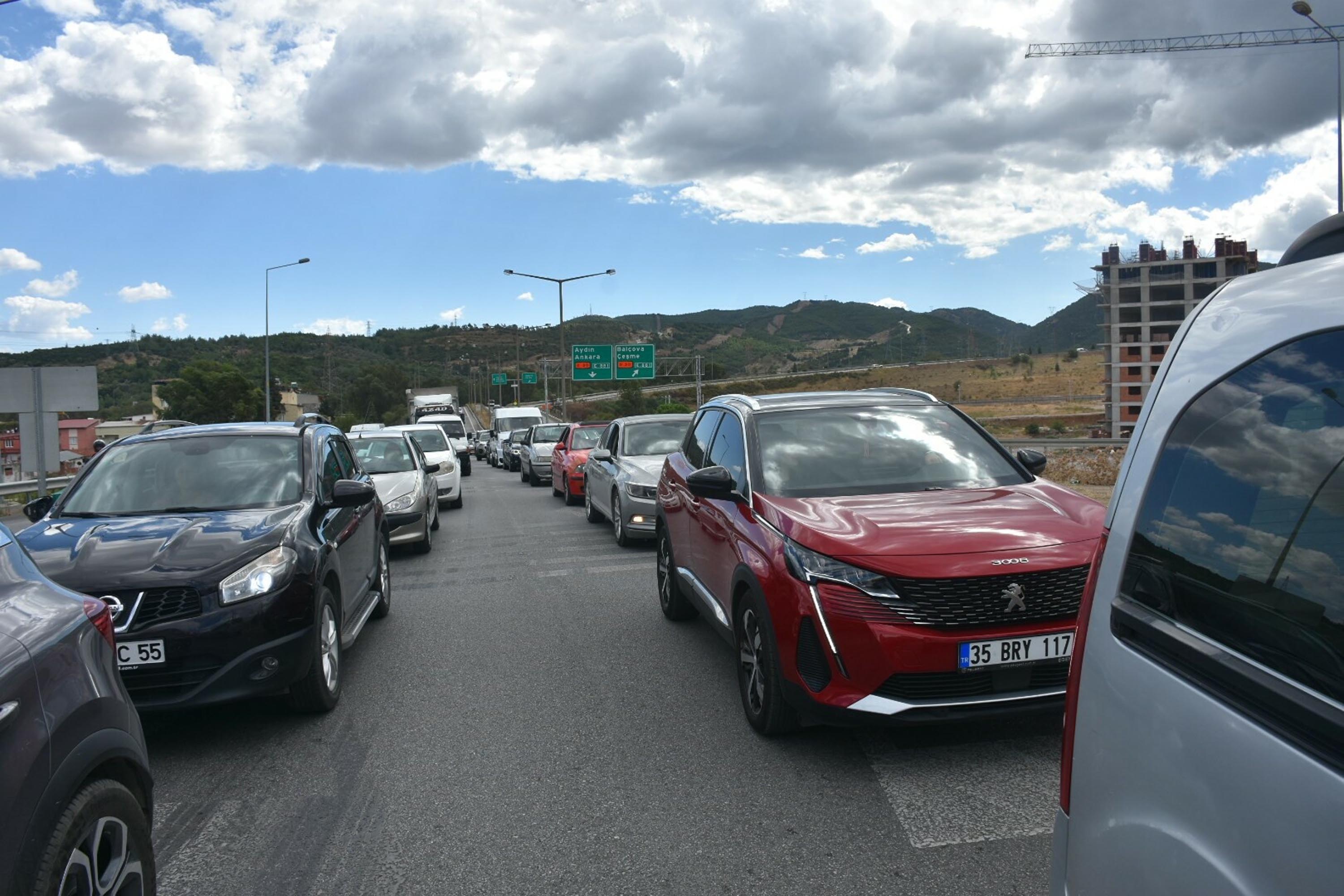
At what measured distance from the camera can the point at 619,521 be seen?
476 inches

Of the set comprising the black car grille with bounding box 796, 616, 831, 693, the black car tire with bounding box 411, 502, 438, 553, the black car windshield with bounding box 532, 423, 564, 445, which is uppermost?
the black car windshield with bounding box 532, 423, 564, 445

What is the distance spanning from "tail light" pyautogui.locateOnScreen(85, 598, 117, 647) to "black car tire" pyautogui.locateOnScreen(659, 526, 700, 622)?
14.8 feet

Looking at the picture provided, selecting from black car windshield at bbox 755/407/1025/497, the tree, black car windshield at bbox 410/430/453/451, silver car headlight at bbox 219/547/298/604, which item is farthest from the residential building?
the tree

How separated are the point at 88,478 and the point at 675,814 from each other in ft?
14.8

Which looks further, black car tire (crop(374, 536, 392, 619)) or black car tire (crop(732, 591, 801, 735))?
black car tire (crop(374, 536, 392, 619))

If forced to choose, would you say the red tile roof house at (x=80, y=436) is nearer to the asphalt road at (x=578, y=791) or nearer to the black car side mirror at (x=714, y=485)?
the asphalt road at (x=578, y=791)

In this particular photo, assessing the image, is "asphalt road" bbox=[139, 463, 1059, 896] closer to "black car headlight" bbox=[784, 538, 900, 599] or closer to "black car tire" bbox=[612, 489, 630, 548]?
"black car headlight" bbox=[784, 538, 900, 599]

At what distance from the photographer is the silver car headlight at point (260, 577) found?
465cm

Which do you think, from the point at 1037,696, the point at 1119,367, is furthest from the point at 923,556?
the point at 1119,367

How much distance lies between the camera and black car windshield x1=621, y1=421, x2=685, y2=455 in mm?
13414

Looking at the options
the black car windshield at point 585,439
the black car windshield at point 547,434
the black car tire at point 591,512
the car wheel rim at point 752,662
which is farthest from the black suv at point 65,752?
the black car windshield at point 547,434

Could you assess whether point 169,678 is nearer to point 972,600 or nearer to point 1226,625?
point 972,600

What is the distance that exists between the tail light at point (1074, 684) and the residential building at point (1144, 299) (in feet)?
119

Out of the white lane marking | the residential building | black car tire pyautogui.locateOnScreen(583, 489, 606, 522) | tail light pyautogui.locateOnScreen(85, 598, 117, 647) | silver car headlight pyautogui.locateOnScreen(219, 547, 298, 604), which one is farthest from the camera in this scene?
the residential building
